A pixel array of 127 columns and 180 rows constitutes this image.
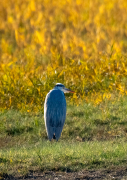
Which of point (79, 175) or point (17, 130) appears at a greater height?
point (17, 130)

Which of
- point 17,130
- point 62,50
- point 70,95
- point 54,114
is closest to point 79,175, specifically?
point 54,114

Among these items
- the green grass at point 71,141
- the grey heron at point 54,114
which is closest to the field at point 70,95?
the green grass at point 71,141

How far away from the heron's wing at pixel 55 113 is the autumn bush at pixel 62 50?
1.65 m

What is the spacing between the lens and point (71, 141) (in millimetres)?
7336

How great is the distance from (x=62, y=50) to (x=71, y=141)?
482 centimetres

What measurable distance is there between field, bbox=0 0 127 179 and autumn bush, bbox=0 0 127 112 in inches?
0.9

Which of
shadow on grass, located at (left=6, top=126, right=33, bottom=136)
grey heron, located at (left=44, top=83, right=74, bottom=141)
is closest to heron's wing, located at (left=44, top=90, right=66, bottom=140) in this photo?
grey heron, located at (left=44, top=83, right=74, bottom=141)

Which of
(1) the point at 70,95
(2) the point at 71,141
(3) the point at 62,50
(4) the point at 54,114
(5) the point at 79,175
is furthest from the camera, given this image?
(3) the point at 62,50

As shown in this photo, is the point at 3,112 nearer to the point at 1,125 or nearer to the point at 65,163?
the point at 1,125

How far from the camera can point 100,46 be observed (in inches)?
486

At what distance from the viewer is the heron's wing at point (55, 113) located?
22.8 feet

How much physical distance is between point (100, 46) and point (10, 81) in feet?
A: 12.8

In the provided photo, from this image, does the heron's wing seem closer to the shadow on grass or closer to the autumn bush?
the shadow on grass

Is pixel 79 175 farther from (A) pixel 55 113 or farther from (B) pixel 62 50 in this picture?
(B) pixel 62 50
